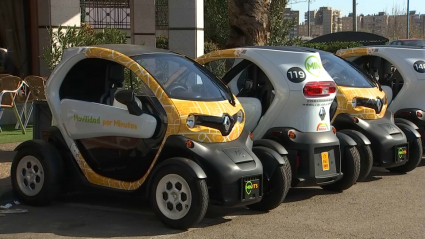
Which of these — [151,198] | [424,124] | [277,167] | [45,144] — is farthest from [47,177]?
[424,124]

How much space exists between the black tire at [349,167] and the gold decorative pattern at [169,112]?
5.88 feet

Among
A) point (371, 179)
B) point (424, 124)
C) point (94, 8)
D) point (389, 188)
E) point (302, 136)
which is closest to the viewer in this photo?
point (302, 136)

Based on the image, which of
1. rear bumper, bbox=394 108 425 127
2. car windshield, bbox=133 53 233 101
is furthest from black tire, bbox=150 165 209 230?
rear bumper, bbox=394 108 425 127

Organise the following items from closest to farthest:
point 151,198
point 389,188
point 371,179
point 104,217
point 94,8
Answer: point 151,198 < point 104,217 < point 389,188 < point 371,179 < point 94,8

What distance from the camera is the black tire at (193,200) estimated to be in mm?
6395

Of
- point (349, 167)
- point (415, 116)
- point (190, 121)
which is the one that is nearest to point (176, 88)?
point (190, 121)

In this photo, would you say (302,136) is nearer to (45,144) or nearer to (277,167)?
(277,167)

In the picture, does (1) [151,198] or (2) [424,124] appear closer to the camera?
(1) [151,198]

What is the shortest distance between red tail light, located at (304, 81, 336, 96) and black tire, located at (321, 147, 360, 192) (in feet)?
3.00

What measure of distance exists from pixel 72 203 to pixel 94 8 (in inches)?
840

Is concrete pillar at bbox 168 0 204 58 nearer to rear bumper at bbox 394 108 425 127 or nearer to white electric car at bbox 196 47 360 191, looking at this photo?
rear bumper at bbox 394 108 425 127

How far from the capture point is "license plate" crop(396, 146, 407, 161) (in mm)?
9383

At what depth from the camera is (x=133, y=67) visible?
277 inches

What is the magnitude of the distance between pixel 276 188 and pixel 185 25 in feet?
20.0
